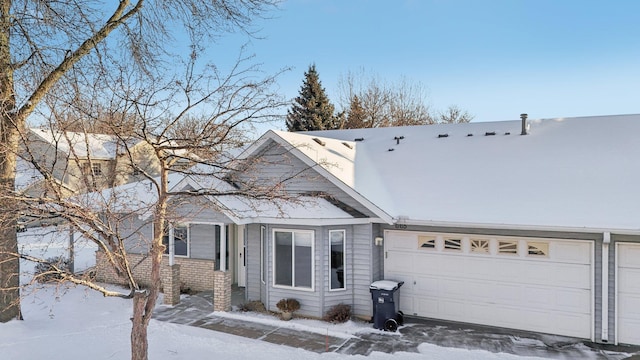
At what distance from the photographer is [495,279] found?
10.1 m

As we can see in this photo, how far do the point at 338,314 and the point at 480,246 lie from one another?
12.4 feet

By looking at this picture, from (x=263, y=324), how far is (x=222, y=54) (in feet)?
20.7

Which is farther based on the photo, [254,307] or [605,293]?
[254,307]

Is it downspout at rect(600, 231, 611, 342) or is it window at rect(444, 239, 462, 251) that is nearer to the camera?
downspout at rect(600, 231, 611, 342)

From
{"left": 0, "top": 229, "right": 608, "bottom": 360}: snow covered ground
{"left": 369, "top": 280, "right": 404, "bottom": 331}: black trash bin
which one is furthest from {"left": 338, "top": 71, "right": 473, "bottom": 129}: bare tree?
{"left": 0, "top": 229, "right": 608, "bottom": 360}: snow covered ground

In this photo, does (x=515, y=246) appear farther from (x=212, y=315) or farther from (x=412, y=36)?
(x=412, y=36)

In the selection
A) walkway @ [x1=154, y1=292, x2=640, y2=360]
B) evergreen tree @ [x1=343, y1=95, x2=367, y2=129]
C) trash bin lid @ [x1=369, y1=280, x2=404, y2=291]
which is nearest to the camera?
walkway @ [x1=154, y1=292, x2=640, y2=360]

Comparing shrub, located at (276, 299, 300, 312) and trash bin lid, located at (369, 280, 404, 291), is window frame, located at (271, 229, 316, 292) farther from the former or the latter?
trash bin lid, located at (369, 280, 404, 291)

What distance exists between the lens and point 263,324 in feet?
34.5

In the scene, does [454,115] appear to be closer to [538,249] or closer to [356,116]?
[356,116]

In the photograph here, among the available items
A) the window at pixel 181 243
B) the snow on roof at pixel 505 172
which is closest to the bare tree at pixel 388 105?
the snow on roof at pixel 505 172

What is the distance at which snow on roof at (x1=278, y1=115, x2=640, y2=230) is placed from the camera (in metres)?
9.61

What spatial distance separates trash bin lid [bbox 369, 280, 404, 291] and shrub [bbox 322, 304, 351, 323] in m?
0.87

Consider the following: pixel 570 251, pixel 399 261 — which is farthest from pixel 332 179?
pixel 570 251
